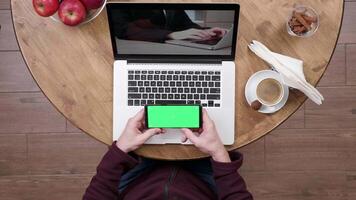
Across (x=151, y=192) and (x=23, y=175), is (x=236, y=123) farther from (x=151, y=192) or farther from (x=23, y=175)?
(x=23, y=175)

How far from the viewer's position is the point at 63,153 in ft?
5.61

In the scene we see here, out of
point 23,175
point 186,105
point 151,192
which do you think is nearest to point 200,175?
point 151,192

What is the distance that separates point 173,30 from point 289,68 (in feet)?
0.96

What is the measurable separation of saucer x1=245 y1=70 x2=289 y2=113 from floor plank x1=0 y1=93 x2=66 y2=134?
33.0 inches

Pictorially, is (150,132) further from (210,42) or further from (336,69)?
(336,69)

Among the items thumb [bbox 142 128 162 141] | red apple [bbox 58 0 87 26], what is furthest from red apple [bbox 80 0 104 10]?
thumb [bbox 142 128 162 141]

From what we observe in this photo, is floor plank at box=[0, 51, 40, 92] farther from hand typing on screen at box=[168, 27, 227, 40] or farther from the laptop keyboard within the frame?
hand typing on screen at box=[168, 27, 227, 40]

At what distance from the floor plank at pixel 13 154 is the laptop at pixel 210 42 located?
91cm

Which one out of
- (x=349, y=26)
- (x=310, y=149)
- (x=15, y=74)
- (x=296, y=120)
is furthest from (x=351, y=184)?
(x=15, y=74)

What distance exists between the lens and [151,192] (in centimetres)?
115

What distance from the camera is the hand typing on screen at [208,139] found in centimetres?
107

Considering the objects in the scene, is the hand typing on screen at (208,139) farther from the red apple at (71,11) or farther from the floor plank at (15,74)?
the floor plank at (15,74)

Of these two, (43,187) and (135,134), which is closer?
(135,134)

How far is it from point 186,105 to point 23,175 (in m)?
0.93
